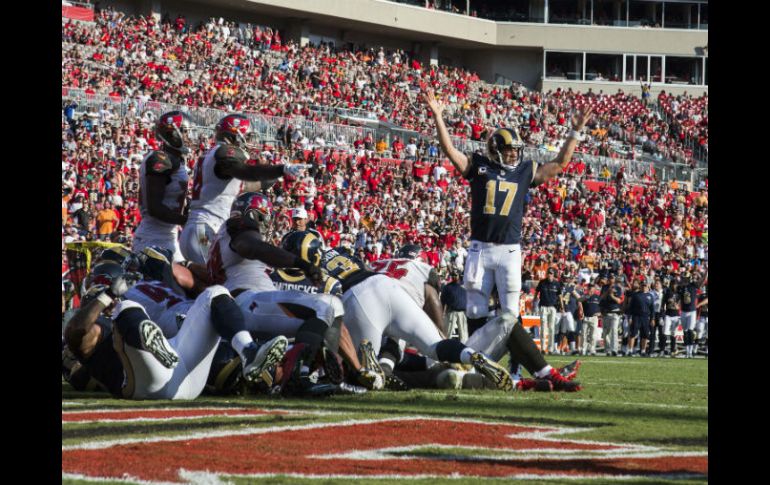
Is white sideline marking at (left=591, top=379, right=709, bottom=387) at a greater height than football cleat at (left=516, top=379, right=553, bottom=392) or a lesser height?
lesser

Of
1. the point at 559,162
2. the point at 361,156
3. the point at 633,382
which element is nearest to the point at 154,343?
the point at 559,162

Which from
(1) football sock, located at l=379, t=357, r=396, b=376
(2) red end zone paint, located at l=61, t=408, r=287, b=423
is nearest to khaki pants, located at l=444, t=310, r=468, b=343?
(1) football sock, located at l=379, t=357, r=396, b=376

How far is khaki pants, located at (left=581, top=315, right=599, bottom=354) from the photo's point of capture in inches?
833

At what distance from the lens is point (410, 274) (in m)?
9.15

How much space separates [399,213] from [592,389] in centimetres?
1857

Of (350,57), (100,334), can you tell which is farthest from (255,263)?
(350,57)

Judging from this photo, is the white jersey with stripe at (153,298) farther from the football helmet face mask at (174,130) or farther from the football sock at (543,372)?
the football sock at (543,372)

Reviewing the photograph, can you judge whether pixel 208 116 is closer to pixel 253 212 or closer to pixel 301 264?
pixel 253 212

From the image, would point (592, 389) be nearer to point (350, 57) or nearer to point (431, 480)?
point (431, 480)

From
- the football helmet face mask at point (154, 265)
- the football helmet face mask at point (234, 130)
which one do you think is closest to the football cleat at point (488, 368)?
the football helmet face mask at point (154, 265)

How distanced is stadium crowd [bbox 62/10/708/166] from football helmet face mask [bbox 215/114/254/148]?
18298mm

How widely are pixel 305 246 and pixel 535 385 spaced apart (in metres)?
2.19

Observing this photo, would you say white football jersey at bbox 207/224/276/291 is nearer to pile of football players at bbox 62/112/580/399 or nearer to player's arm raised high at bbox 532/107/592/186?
pile of football players at bbox 62/112/580/399
